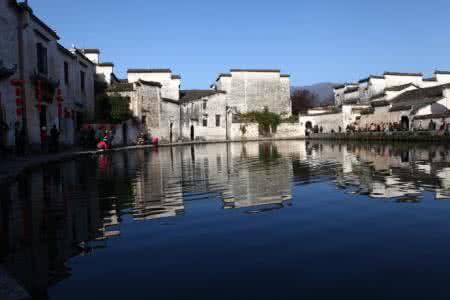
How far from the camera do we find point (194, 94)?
170ft

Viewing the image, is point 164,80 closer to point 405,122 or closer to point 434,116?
point 405,122

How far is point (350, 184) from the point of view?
9922 mm

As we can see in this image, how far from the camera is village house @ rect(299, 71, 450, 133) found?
3731cm

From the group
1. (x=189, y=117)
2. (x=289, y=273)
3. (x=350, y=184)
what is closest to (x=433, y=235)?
(x=289, y=273)

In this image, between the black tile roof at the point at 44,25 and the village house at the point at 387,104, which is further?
the village house at the point at 387,104

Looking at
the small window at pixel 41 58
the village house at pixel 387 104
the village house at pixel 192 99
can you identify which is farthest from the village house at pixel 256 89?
the small window at pixel 41 58

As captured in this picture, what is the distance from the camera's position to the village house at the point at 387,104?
3731 cm

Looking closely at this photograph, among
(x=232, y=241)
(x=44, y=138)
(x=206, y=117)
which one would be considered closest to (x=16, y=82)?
(x=44, y=138)

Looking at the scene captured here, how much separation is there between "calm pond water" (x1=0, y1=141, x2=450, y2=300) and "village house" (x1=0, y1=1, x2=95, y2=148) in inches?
428

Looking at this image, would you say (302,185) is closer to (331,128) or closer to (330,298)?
(330,298)

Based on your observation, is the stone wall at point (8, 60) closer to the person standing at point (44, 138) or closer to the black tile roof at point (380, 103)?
the person standing at point (44, 138)

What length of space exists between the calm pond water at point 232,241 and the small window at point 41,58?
15085mm

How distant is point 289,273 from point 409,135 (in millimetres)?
32432

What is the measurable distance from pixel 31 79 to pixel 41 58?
2423 millimetres
